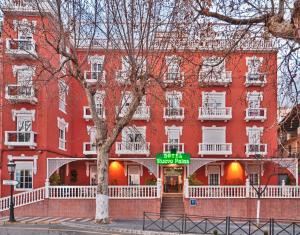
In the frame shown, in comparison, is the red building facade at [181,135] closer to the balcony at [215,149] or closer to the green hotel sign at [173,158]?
the balcony at [215,149]

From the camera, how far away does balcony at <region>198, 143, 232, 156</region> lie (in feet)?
126

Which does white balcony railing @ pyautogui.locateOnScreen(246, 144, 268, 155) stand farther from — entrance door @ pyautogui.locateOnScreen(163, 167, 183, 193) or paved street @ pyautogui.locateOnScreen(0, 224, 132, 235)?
paved street @ pyautogui.locateOnScreen(0, 224, 132, 235)

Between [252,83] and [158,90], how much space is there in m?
7.52

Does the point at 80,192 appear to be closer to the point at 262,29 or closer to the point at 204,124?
the point at 204,124

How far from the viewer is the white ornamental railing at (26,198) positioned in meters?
31.7

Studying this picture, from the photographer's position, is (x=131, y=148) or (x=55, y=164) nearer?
(x=55, y=164)

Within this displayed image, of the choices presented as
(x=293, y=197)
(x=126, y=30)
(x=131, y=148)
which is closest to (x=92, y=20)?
(x=126, y=30)

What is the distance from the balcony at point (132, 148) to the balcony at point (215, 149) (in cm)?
406

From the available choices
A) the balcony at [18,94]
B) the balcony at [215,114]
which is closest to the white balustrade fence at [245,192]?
the balcony at [215,114]

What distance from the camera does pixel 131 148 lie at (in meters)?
38.4

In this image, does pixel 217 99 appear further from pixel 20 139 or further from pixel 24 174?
pixel 24 174

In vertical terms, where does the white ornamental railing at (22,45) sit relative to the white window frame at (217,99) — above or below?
above

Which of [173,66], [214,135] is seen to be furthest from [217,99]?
[173,66]

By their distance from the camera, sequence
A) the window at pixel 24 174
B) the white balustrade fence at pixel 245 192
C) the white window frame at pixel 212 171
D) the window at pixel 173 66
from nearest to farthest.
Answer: the window at pixel 173 66 < the white balustrade fence at pixel 245 192 < the window at pixel 24 174 < the white window frame at pixel 212 171
